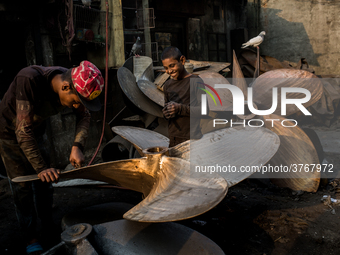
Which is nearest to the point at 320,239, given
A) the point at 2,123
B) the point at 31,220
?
the point at 31,220

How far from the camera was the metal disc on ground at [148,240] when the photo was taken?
6.51 ft

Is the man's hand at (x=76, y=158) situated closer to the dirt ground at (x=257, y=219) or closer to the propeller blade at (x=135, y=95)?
the dirt ground at (x=257, y=219)

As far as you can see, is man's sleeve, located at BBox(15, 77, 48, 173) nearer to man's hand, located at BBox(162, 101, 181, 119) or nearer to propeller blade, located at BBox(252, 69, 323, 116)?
man's hand, located at BBox(162, 101, 181, 119)

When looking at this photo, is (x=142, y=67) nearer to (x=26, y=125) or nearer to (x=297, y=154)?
(x=297, y=154)

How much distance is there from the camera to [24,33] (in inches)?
176

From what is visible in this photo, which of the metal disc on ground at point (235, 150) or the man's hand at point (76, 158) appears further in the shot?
the man's hand at point (76, 158)

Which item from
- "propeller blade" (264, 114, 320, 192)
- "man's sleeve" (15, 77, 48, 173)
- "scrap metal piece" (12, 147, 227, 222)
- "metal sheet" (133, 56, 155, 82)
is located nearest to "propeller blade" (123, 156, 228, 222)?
"scrap metal piece" (12, 147, 227, 222)

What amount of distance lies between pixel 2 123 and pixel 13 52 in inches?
112

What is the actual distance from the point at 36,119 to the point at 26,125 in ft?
1.18

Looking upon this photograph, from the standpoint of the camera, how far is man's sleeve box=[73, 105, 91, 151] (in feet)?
8.48

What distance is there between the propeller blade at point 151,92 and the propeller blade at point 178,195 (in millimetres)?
2187

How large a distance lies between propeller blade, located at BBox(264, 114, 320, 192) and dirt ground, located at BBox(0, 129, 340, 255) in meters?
0.13

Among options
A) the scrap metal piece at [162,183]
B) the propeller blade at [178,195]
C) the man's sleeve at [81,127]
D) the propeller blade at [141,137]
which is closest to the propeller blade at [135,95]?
the man's sleeve at [81,127]

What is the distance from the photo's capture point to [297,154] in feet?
11.5
